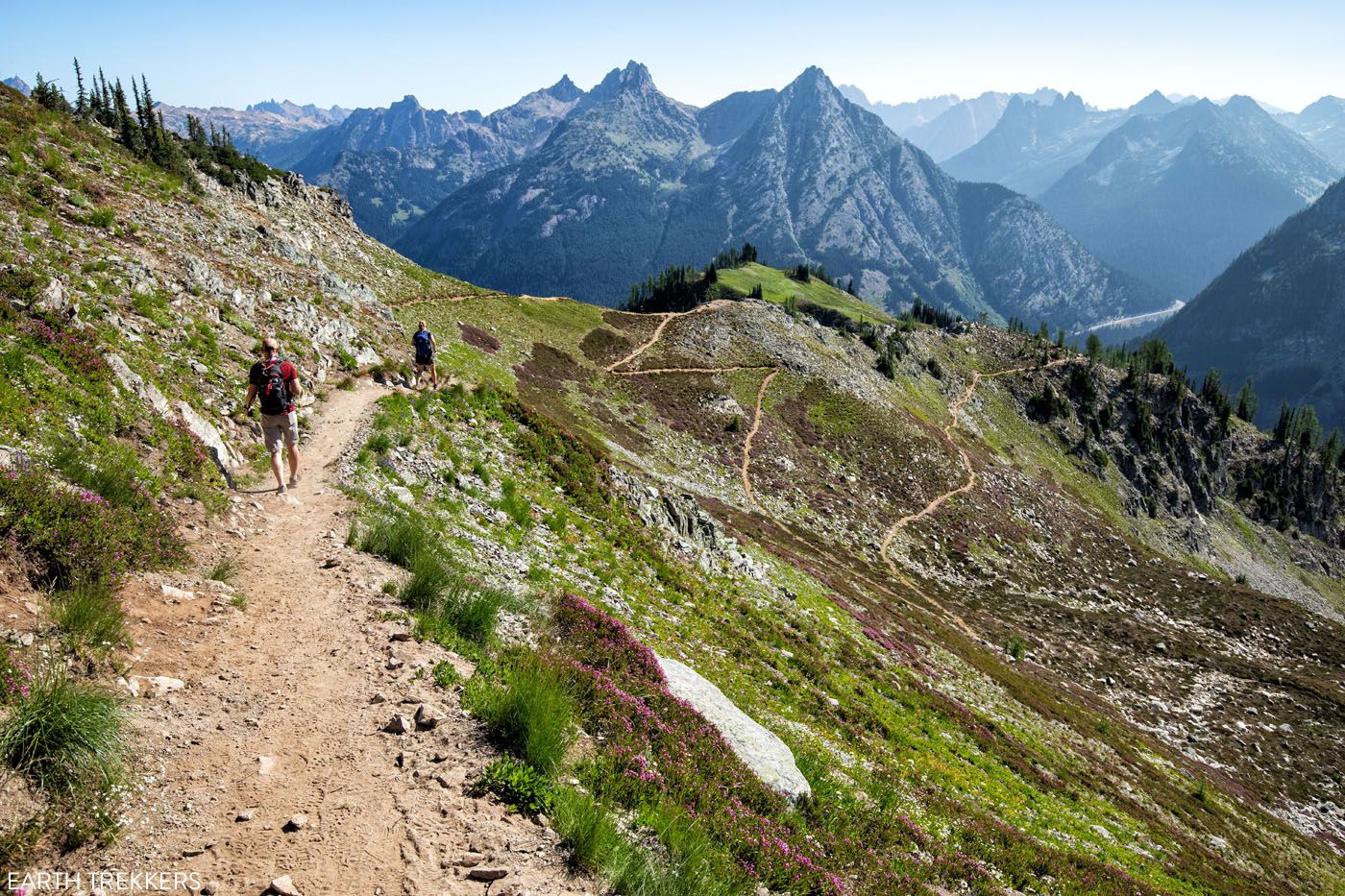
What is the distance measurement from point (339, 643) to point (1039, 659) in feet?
176

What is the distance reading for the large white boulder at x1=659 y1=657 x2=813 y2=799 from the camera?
1203 centimetres

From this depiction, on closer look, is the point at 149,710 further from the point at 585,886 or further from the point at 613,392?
the point at 613,392

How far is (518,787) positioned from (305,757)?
8.93ft

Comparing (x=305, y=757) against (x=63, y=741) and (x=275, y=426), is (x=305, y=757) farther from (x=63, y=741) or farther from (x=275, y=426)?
(x=275, y=426)

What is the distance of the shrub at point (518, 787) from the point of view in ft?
26.4

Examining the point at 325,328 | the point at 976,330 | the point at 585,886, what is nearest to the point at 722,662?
the point at 585,886

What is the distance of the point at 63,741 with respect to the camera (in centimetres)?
641

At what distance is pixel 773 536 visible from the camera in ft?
157

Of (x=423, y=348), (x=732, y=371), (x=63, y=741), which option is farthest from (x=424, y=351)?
(x=732, y=371)

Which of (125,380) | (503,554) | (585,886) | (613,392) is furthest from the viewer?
(613,392)

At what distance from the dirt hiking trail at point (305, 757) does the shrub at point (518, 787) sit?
0.56ft

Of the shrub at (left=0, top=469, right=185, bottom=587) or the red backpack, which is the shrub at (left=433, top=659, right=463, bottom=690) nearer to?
the shrub at (left=0, top=469, right=185, bottom=587)

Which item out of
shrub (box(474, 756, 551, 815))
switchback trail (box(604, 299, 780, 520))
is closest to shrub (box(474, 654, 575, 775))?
shrub (box(474, 756, 551, 815))

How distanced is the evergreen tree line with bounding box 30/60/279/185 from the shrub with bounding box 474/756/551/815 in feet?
256
